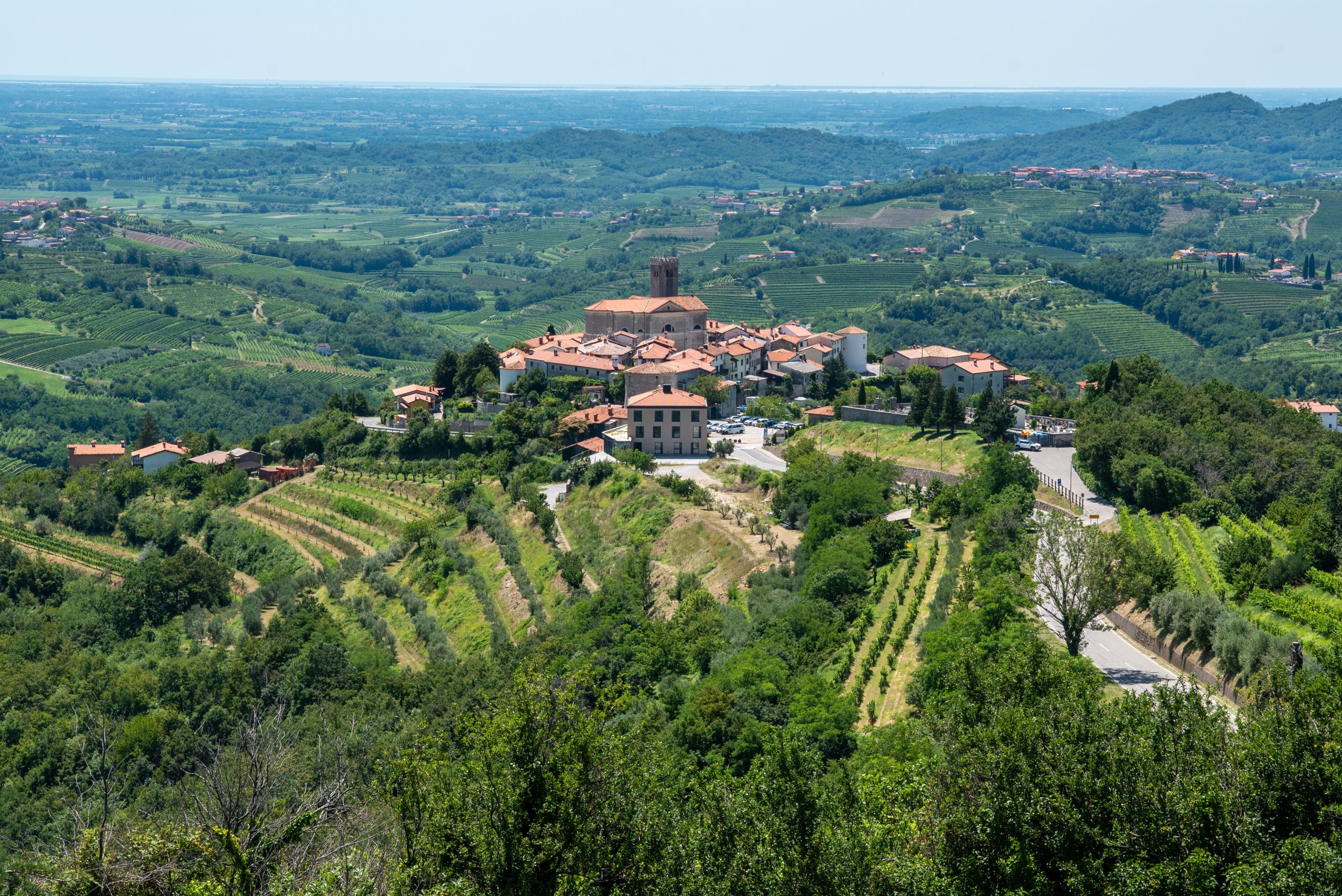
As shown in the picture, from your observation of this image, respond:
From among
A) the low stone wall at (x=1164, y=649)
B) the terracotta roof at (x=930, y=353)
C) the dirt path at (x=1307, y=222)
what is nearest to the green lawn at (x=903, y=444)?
the terracotta roof at (x=930, y=353)

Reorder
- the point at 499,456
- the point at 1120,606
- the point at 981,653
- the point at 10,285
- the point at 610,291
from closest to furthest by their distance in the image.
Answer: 1. the point at 981,653
2. the point at 1120,606
3. the point at 499,456
4. the point at 10,285
5. the point at 610,291

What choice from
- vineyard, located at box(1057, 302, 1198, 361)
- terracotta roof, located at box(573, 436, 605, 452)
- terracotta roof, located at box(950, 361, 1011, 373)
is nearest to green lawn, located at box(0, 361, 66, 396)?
terracotta roof, located at box(573, 436, 605, 452)

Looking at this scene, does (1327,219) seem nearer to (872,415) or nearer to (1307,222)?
(1307,222)

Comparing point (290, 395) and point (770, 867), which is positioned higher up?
point (770, 867)

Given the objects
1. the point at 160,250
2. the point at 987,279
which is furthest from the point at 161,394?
the point at 987,279

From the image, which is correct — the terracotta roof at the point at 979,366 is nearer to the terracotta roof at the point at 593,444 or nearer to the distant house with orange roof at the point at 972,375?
the distant house with orange roof at the point at 972,375

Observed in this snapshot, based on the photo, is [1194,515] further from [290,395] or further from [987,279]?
[987,279]
